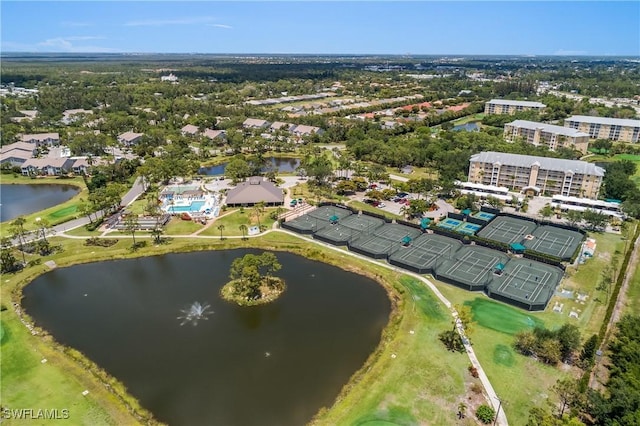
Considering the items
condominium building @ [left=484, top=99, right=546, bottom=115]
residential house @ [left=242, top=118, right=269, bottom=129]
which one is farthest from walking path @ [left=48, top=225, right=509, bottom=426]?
condominium building @ [left=484, top=99, right=546, bottom=115]

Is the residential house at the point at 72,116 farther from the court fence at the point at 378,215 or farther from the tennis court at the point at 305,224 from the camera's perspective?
the court fence at the point at 378,215

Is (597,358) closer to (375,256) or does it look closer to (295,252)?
(375,256)

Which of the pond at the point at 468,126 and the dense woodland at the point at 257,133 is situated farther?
the pond at the point at 468,126

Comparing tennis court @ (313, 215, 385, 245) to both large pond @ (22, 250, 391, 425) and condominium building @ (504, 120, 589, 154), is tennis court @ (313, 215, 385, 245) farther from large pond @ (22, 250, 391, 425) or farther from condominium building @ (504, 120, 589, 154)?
condominium building @ (504, 120, 589, 154)

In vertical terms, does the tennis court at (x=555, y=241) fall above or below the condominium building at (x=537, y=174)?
below

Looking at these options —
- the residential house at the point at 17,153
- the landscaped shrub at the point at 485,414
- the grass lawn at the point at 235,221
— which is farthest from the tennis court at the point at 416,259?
the residential house at the point at 17,153
